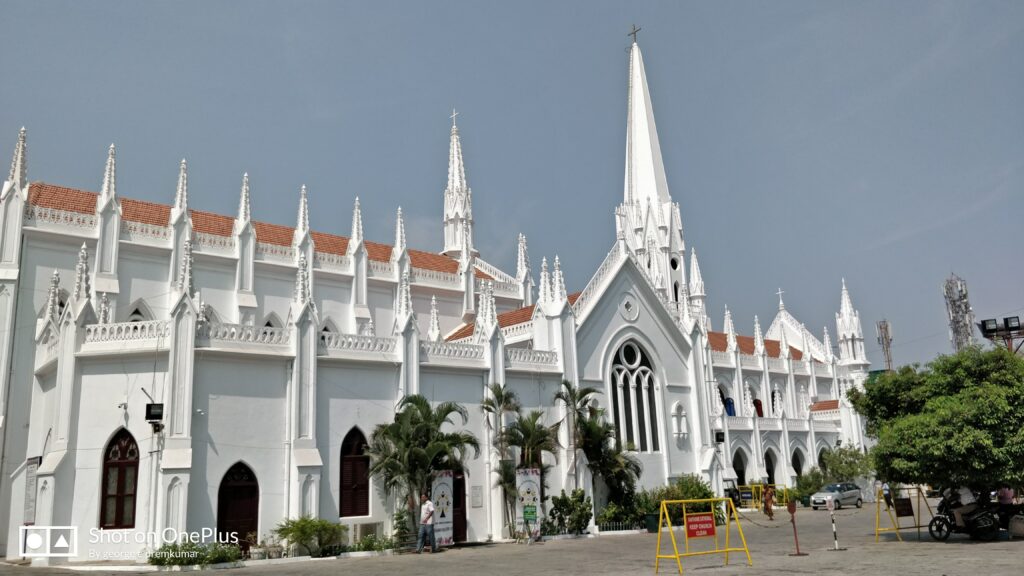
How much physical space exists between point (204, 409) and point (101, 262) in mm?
9711

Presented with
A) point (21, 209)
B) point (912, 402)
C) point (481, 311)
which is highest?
point (21, 209)

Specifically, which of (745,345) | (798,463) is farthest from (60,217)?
(745,345)

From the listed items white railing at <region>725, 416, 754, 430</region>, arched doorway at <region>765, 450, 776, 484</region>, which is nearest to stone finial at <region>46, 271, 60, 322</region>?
white railing at <region>725, 416, 754, 430</region>

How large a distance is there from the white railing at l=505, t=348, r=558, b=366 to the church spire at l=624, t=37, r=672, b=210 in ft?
102

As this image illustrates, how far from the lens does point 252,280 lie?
110ft

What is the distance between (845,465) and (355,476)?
3258 centimetres

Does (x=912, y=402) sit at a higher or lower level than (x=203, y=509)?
higher

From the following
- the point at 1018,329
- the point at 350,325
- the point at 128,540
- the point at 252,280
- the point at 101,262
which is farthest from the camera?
the point at 1018,329

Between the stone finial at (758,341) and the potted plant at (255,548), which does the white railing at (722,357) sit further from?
the potted plant at (255,548)

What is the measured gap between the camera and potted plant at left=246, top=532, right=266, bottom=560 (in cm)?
2255

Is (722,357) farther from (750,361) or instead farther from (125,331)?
(125,331)

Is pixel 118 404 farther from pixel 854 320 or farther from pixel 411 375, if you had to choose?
pixel 854 320

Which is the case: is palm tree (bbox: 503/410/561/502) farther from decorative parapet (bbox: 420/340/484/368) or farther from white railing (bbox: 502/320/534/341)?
white railing (bbox: 502/320/534/341)

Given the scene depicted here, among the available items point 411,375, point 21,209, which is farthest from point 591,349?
point 21,209
